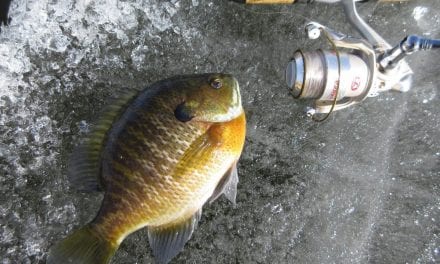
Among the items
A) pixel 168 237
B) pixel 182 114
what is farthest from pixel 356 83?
pixel 168 237

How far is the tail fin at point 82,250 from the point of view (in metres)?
1.79

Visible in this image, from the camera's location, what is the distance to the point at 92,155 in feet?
6.24

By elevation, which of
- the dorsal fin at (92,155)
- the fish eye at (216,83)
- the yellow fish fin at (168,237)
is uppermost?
the fish eye at (216,83)

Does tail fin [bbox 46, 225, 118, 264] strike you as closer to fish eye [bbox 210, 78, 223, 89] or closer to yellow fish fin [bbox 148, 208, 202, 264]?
yellow fish fin [bbox 148, 208, 202, 264]

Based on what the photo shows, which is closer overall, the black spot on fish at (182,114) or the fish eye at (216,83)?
the black spot on fish at (182,114)

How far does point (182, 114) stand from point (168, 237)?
→ 1.79ft

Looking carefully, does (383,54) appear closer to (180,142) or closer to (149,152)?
(180,142)

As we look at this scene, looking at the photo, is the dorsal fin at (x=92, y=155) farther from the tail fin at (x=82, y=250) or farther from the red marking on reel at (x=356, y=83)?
the red marking on reel at (x=356, y=83)

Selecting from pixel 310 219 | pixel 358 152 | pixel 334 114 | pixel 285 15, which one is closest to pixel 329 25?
pixel 285 15

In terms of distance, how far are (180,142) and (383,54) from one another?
1.12 meters

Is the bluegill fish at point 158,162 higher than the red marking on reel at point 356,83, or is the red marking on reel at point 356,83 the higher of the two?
the red marking on reel at point 356,83

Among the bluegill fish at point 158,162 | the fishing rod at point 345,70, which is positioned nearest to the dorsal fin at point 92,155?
the bluegill fish at point 158,162

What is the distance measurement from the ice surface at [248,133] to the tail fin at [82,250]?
495 millimetres

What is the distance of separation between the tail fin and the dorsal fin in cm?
22
